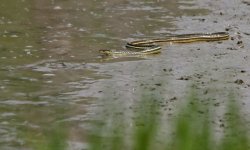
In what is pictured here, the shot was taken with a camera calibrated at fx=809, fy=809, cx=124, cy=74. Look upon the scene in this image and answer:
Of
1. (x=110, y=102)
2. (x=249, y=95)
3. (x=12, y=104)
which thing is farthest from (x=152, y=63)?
(x=110, y=102)

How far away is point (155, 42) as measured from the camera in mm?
12883

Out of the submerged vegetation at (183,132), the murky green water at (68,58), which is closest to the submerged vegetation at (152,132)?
the submerged vegetation at (183,132)

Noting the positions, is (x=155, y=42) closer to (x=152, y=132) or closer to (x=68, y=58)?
(x=68, y=58)

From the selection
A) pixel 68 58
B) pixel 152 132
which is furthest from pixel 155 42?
pixel 152 132

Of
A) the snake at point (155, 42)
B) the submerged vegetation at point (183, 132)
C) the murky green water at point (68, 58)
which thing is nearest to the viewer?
the submerged vegetation at point (183, 132)

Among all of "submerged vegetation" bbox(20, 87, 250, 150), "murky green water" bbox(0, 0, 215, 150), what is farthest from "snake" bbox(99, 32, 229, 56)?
"submerged vegetation" bbox(20, 87, 250, 150)

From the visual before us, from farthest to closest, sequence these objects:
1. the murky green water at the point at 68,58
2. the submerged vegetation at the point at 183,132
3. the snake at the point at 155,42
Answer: the snake at the point at 155,42 → the murky green water at the point at 68,58 → the submerged vegetation at the point at 183,132

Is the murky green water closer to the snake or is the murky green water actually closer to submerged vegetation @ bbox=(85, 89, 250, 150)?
the snake

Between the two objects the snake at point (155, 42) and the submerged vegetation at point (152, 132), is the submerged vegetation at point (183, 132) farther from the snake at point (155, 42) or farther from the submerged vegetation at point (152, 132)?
the snake at point (155, 42)

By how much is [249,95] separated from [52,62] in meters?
3.10

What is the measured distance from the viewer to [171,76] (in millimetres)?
10820

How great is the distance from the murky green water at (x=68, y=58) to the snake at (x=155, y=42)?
154mm

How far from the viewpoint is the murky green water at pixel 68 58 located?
852cm

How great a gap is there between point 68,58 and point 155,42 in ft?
5.57
